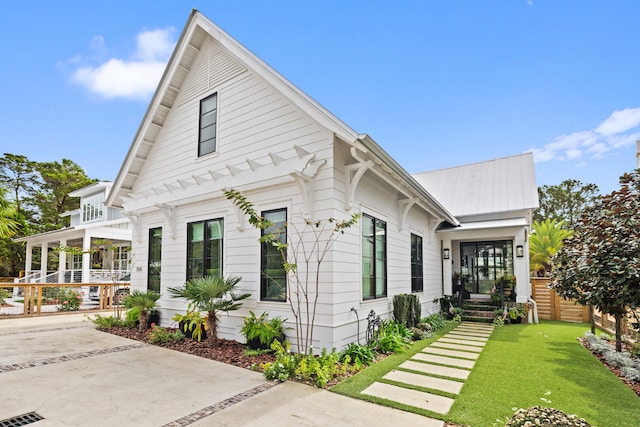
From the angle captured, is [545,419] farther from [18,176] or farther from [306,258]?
[18,176]

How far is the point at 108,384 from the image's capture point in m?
4.52

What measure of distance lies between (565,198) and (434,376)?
107ft

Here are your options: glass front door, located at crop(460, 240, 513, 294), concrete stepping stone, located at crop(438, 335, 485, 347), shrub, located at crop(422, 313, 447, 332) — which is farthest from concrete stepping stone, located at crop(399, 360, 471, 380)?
glass front door, located at crop(460, 240, 513, 294)

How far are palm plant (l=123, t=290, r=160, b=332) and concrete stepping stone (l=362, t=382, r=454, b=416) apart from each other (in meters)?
5.72

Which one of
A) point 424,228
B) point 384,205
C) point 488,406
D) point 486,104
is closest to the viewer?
point 488,406

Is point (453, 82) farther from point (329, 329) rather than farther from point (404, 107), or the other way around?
point (329, 329)

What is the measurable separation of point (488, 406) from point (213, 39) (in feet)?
27.3

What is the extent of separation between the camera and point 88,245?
16.5 meters

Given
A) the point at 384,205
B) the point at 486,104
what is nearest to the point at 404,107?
the point at 486,104

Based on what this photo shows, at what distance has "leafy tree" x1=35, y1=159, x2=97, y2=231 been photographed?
26109 millimetres

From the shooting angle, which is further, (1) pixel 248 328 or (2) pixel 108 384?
(1) pixel 248 328

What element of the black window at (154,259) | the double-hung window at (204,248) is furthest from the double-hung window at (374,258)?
the black window at (154,259)

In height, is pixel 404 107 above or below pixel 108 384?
above

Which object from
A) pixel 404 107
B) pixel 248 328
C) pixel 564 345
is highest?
pixel 404 107
